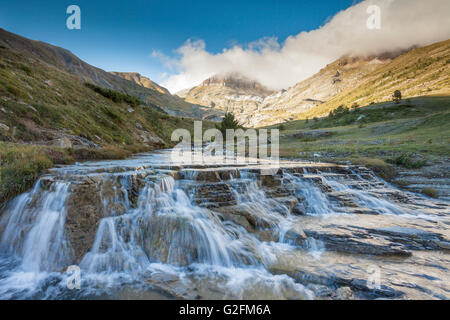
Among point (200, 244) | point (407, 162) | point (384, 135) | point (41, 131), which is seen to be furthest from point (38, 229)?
point (384, 135)

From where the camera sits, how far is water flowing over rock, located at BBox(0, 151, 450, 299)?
4.59 m

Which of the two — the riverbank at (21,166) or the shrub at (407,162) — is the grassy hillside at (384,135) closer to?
the shrub at (407,162)

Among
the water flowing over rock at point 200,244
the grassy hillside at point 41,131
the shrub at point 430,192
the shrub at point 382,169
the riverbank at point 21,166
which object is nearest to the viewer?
the water flowing over rock at point 200,244

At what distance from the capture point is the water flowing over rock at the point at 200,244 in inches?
181

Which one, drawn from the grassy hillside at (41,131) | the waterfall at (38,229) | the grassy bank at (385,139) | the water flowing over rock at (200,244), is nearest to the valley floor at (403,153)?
the grassy bank at (385,139)

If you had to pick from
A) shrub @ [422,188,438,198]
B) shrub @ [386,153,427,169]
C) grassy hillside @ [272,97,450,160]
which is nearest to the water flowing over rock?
shrub @ [422,188,438,198]

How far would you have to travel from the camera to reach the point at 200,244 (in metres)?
6.16

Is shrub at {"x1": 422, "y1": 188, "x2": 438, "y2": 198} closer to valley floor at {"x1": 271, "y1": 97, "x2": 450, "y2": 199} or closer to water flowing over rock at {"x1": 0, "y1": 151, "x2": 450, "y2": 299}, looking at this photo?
valley floor at {"x1": 271, "y1": 97, "x2": 450, "y2": 199}

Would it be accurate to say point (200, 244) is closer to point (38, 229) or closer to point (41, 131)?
point (38, 229)

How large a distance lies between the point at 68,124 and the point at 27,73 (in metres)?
13.2

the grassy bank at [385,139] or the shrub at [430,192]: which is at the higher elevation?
the grassy bank at [385,139]

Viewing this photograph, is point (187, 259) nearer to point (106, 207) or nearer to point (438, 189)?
point (106, 207)

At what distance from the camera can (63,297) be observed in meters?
4.34

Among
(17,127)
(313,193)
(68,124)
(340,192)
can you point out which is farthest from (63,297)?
(68,124)
